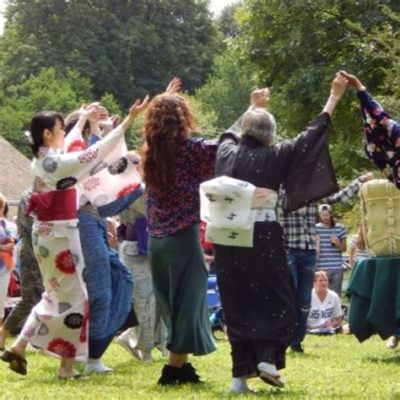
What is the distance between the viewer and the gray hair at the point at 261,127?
643 centimetres

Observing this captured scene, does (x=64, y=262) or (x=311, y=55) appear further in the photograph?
(x=311, y=55)

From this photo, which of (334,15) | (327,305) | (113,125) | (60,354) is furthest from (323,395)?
(334,15)

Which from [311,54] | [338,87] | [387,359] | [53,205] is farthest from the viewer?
[311,54]

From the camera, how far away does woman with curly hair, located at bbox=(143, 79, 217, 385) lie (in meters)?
6.85

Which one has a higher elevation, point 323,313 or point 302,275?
point 302,275

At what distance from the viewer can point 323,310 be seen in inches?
524

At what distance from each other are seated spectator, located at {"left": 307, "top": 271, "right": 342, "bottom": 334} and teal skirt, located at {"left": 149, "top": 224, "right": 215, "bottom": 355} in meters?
6.46

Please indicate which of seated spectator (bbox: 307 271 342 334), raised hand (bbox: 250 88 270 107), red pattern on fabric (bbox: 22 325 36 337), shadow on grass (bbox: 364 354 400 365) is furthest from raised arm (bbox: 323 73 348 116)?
seated spectator (bbox: 307 271 342 334)

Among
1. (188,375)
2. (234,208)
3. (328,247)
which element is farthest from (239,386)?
(328,247)

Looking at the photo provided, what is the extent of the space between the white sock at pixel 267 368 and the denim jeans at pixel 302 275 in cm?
359

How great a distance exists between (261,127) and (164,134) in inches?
29.9

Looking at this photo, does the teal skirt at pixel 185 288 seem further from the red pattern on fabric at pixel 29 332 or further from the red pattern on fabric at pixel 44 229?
the red pattern on fabric at pixel 29 332

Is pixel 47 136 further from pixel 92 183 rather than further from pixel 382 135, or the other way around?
pixel 382 135

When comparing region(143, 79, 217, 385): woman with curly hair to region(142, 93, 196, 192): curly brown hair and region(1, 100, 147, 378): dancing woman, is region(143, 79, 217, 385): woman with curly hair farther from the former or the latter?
region(1, 100, 147, 378): dancing woman
